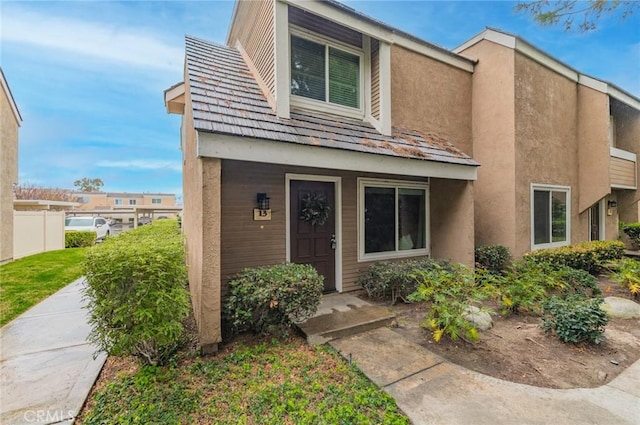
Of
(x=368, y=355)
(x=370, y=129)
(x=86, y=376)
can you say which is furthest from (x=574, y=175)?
(x=86, y=376)

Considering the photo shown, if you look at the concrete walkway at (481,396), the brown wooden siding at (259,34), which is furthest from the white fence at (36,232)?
the concrete walkway at (481,396)

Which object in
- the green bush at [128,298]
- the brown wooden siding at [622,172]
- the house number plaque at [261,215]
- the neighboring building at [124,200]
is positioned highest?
the neighboring building at [124,200]

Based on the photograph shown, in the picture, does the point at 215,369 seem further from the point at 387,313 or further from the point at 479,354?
the point at 479,354

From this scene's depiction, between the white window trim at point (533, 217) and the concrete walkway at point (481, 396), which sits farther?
the white window trim at point (533, 217)

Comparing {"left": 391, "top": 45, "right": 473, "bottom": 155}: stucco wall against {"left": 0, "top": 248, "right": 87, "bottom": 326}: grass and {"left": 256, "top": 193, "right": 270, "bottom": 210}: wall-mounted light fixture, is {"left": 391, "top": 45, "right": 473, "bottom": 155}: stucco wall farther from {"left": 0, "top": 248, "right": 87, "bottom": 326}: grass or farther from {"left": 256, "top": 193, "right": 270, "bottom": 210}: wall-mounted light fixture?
{"left": 0, "top": 248, "right": 87, "bottom": 326}: grass

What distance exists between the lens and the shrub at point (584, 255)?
318 inches

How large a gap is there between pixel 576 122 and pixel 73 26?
15.7m

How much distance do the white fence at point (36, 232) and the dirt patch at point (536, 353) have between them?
15775 mm

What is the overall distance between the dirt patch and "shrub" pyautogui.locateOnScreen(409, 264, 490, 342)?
225 millimetres

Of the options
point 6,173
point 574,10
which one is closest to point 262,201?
point 574,10

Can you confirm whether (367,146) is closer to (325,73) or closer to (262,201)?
(325,73)

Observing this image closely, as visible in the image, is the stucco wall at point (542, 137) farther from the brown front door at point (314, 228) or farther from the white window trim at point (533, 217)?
the brown front door at point (314, 228)

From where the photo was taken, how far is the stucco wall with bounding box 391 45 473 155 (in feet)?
25.3

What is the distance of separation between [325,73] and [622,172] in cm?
1172
